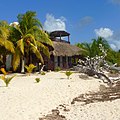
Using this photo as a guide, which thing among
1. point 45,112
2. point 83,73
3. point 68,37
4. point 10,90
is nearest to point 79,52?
point 68,37

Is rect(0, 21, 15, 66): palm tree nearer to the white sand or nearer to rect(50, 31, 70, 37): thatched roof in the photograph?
the white sand

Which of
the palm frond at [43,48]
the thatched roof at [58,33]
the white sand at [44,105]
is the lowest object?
the white sand at [44,105]

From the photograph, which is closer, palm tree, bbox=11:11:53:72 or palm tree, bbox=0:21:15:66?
palm tree, bbox=0:21:15:66

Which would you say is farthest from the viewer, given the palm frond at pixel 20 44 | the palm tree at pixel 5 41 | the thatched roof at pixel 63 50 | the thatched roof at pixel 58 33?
the thatched roof at pixel 58 33

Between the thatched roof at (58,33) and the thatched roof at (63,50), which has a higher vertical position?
the thatched roof at (58,33)

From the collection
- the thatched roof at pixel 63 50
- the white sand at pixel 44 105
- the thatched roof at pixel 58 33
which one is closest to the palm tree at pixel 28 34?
the thatched roof at pixel 63 50

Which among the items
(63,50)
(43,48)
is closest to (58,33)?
(63,50)

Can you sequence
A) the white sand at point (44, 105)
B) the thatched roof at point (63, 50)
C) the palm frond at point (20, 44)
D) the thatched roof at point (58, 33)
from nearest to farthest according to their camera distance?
the white sand at point (44, 105) → the palm frond at point (20, 44) → the thatched roof at point (63, 50) → the thatched roof at point (58, 33)

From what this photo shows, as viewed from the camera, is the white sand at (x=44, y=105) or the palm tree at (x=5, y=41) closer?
the white sand at (x=44, y=105)

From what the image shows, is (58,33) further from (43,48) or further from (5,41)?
(5,41)

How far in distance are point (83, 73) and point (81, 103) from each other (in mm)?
12275

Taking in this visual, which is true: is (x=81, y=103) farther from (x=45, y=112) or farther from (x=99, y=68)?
(x=99, y=68)

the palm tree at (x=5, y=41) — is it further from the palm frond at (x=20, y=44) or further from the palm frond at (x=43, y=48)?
the palm frond at (x=43, y=48)

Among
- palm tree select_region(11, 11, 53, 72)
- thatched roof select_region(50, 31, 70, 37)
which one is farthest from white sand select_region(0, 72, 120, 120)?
thatched roof select_region(50, 31, 70, 37)
